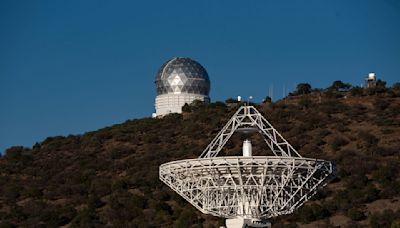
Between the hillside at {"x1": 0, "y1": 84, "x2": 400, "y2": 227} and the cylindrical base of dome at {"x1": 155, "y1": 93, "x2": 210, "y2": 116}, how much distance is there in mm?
1097


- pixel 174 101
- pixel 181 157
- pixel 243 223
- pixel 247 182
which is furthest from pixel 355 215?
pixel 174 101

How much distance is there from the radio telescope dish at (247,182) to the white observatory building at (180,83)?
57460mm

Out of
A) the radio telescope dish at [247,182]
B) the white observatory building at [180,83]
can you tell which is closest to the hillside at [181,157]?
the white observatory building at [180,83]

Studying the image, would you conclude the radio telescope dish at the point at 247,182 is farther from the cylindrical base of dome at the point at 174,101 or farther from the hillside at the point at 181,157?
the cylindrical base of dome at the point at 174,101

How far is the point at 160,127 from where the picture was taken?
121 meters

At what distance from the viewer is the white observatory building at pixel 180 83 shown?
11669 cm

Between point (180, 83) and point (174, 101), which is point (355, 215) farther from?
point (174, 101)

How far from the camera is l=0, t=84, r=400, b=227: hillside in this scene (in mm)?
91188

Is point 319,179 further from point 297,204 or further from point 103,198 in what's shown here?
point 103,198

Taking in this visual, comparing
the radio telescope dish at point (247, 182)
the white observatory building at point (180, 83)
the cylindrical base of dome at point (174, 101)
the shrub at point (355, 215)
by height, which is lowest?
the shrub at point (355, 215)

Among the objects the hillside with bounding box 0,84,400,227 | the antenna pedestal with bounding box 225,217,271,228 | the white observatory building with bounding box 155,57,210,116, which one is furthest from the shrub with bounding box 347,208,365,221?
the white observatory building with bounding box 155,57,210,116

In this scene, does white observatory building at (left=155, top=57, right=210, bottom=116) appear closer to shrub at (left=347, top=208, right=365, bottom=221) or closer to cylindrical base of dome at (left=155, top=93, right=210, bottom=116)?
cylindrical base of dome at (left=155, top=93, right=210, bottom=116)

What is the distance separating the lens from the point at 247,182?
187ft

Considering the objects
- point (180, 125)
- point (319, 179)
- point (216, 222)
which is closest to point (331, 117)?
point (180, 125)
